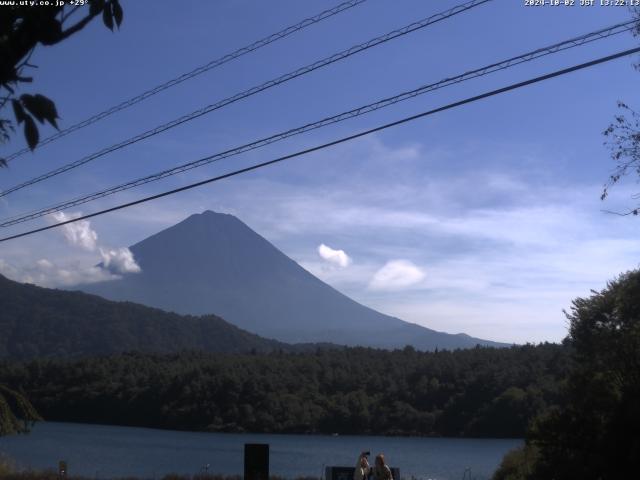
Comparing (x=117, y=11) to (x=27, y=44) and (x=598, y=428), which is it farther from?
(x=598, y=428)

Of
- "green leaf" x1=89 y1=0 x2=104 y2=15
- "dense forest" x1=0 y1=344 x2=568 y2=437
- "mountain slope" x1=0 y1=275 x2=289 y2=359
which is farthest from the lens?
"mountain slope" x1=0 y1=275 x2=289 y2=359

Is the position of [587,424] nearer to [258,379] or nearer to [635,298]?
[635,298]

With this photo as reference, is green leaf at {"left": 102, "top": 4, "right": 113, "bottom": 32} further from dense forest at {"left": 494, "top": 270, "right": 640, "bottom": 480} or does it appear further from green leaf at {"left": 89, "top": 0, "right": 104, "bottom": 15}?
dense forest at {"left": 494, "top": 270, "right": 640, "bottom": 480}

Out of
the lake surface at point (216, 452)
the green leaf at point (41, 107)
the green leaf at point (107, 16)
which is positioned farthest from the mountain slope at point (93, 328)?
the green leaf at point (41, 107)

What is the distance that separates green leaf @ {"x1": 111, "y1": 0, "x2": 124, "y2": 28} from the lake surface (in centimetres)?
2994

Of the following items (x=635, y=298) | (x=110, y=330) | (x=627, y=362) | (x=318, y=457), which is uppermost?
(x=110, y=330)

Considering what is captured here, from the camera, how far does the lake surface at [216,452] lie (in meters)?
39.4

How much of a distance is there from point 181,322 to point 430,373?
101630 mm

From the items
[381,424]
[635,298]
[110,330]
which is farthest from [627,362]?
[110,330]

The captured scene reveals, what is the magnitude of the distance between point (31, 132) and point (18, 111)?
105 mm

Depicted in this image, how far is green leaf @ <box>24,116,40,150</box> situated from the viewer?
3672 mm

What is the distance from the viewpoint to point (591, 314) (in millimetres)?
31922

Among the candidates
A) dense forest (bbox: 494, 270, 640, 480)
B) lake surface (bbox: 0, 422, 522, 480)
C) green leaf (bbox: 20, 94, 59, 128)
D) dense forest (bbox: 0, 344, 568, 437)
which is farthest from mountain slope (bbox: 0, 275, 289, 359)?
green leaf (bbox: 20, 94, 59, 128)

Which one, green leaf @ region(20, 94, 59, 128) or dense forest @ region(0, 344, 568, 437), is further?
dense forest @ region(0, 344, 568, 437)
